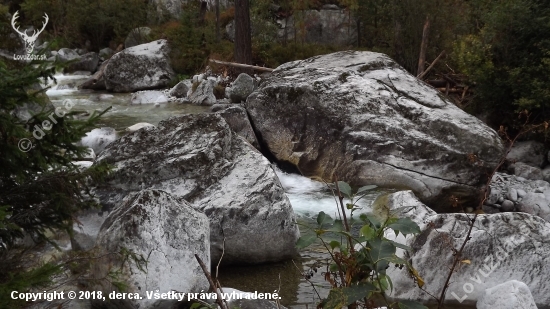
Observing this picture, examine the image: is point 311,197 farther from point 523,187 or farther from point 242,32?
point 242,32

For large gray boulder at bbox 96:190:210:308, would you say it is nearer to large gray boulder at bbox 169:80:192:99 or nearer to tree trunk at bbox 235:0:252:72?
large gray boulder at bbox 169:80:192:99

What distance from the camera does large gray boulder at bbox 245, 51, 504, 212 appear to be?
8227 mm

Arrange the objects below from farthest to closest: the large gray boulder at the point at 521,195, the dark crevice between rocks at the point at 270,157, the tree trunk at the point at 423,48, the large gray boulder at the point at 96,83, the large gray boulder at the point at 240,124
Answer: the large gray boulder at the point at 96,83, the tree trunk at the point at 423,48, the large gray boulder at the point at 240,124, the dark crevice between rocks at the point at 270,157, the large gray boulder at the point at 521,195

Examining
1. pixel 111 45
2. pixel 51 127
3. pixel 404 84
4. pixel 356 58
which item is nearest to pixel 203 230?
pixel 51 127

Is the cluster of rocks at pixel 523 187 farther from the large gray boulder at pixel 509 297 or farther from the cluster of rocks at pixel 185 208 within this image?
the cluster of rocks at pixel 185 208

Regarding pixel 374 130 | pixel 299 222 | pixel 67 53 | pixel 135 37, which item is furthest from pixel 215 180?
pixel 67 53

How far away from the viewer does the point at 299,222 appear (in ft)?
16.9

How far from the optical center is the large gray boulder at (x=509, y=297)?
14.5ft

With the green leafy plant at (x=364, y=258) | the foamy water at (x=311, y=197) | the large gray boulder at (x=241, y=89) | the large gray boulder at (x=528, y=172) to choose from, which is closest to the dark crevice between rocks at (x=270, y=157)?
the foamy water at (x=311, y=197)

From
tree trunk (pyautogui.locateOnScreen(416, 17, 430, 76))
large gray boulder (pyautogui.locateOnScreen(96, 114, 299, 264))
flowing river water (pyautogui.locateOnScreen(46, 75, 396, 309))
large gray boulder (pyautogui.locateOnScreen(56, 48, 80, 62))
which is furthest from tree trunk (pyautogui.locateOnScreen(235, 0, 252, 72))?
large gray boulder (pyautogui.locateOnScreen(96, 114, 299, 264))

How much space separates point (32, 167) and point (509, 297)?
3.54 meters

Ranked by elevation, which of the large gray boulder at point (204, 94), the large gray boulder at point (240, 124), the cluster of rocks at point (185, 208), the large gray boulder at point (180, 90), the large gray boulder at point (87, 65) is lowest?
the large gray boulder at point (87, 65)

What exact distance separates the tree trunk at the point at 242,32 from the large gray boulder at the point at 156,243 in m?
12.2

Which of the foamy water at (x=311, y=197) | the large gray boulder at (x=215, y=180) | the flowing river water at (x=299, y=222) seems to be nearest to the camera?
the flowing river water at (x=299, y=222)
